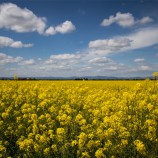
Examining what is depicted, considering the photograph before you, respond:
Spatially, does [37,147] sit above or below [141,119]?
below

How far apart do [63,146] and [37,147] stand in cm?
49

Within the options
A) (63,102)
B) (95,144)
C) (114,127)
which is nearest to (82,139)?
(95,144)

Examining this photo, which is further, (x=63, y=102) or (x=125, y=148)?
(x=63, y=102)

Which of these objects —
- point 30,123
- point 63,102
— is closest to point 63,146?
point 30,123

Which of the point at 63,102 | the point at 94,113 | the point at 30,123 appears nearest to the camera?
the point at 94,113

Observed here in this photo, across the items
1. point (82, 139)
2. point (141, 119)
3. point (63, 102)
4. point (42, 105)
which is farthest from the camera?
point (63, 102)

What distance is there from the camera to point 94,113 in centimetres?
705

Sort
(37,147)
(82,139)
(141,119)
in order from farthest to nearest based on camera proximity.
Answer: (141,119), (37,147), (82,139)

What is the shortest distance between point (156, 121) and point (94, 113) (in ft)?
5.13

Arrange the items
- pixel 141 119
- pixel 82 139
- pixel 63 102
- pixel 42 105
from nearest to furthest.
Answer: pixel 82 139 < pixel 141 119 < pixel 42 105 < pixel 63 102

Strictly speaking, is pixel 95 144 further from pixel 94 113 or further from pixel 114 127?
pixel 94 113

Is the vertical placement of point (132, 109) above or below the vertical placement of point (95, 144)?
above

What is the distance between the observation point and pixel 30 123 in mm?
7570

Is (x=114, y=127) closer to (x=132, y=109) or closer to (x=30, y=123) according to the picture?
(x=132, y=109)
